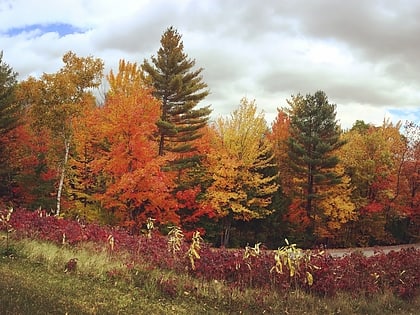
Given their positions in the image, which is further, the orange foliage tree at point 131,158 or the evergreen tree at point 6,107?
the evergreen tree at point 6,107

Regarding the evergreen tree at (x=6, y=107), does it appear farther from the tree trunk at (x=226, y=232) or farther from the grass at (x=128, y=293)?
the grass at (x=128, y=293)

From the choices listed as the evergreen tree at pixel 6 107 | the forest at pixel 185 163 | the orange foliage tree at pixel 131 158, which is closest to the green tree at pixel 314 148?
the forest at pixel 185 163

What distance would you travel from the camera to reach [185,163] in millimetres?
27219

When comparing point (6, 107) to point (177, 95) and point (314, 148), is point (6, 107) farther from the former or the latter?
point (314, 148)

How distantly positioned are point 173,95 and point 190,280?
66.9 feet

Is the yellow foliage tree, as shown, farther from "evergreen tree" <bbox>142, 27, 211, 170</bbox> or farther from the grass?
the grass

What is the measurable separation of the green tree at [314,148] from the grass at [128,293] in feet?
69.7

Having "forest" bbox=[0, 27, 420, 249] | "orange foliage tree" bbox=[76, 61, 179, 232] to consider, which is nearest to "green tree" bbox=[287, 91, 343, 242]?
"forest" bbox=[0, 27, 420, 249]

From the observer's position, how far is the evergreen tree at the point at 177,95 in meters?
26.8

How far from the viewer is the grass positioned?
19.0 ft

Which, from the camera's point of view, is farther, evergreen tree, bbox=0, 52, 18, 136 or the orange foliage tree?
evergreen tree, bbox=0, 52, 18, 136

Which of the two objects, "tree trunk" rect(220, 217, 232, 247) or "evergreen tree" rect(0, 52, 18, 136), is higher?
"evergreen tree" rect(0, 52, 18, 136)

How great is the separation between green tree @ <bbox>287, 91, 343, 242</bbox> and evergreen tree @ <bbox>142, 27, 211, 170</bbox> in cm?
708

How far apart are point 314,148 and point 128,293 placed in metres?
24.7
